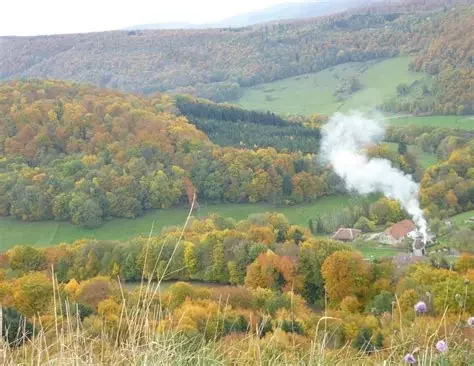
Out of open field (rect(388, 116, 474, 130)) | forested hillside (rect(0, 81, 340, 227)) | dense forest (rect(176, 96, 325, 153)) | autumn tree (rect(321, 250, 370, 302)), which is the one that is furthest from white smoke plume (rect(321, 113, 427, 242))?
autumn tree (rect(321, 250, 370, 302))

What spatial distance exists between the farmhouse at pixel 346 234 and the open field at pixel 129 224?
4948mm

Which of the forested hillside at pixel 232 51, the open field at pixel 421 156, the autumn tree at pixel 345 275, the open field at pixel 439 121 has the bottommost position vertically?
the open field at pixel 421 156

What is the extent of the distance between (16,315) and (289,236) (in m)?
22.6

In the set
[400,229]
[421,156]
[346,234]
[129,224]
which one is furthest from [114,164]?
[421,156]

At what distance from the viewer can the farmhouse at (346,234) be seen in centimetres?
3712

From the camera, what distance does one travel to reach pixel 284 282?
27188 millimetres

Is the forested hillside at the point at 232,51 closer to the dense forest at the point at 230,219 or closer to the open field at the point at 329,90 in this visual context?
the dense forest at the point at 230,219

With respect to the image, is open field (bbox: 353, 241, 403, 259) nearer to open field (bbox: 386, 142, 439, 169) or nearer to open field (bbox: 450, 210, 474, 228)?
open field (bbox: 450, 210, 474, 228)

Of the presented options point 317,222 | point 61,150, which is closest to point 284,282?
point 317,222

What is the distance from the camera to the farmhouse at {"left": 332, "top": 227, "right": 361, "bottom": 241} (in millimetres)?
37125

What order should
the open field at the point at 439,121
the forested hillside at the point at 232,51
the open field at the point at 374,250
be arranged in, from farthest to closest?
the forested hillside at the point at 232,51
the open field at the point at 439,121
the open field at the point at 374,250

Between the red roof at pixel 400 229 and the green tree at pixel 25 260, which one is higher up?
the green tree at pixel 25 260

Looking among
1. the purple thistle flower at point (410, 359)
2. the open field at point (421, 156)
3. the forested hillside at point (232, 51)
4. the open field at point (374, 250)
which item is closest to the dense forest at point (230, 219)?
the purple thistle flower at point (410, 359)

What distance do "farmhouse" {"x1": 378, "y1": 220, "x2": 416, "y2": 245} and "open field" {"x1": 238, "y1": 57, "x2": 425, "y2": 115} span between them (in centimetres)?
4272
